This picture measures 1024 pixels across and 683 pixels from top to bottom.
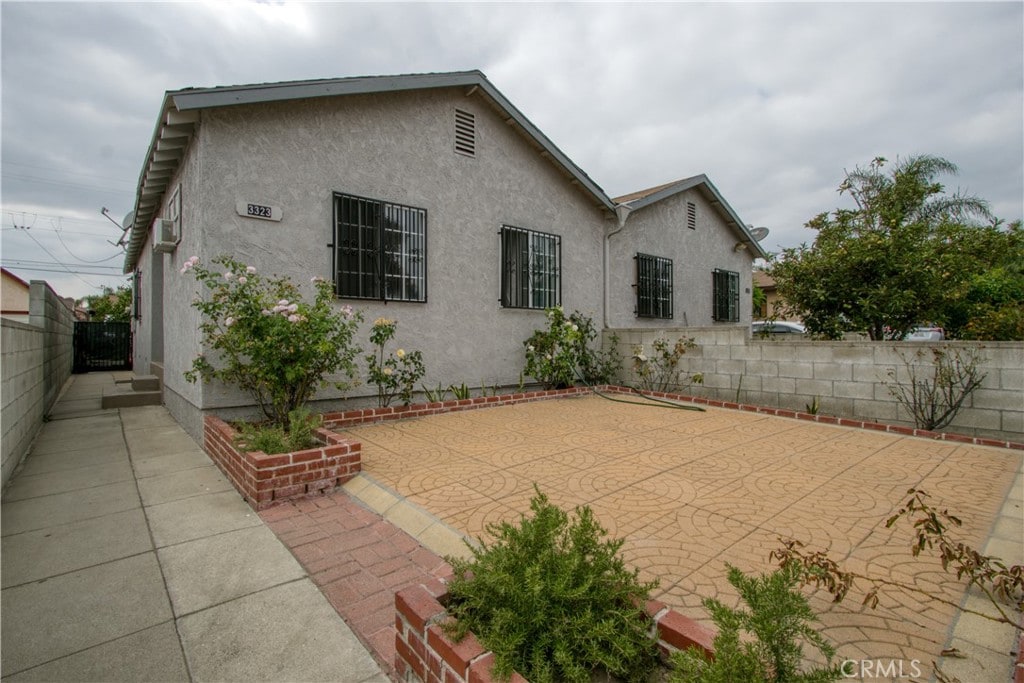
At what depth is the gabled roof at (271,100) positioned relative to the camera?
4.85 m

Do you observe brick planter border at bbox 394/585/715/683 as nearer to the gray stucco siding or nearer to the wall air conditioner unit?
the gray stucco siding

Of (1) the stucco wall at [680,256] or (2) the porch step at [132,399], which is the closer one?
(2) the porch step at [132,399]

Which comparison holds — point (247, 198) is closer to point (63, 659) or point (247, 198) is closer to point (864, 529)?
point (63, 659)

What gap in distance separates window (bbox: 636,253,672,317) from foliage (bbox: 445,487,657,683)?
8908 mm

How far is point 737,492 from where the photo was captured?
11.7 feet

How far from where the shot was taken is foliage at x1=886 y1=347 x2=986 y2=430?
5250mm

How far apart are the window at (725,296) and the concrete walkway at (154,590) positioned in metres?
11.9

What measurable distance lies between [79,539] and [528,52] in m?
Answer: 7.83

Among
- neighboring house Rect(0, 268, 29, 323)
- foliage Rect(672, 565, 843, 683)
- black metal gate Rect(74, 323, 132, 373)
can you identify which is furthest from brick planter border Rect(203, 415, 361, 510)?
neighboring house Rect(0, 268, 29, 323)

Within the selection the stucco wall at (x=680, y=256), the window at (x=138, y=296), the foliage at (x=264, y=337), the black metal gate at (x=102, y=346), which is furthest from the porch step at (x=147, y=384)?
the black metal gate at (x=102, y=346)

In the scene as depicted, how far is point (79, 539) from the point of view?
2.97m

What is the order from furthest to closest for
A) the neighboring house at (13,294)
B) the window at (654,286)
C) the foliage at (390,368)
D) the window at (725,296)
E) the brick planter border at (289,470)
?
1. the neighboring house at (13,294)
2. the window at (725,296)
3. the window at (654,286)
4. the foliage at (390,368)
5. the brick planter border at (289,470)

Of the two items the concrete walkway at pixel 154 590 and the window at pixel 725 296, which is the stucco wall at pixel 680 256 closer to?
the window at pixel 725 296

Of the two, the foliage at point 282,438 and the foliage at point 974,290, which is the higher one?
the foliage at point 974,290
